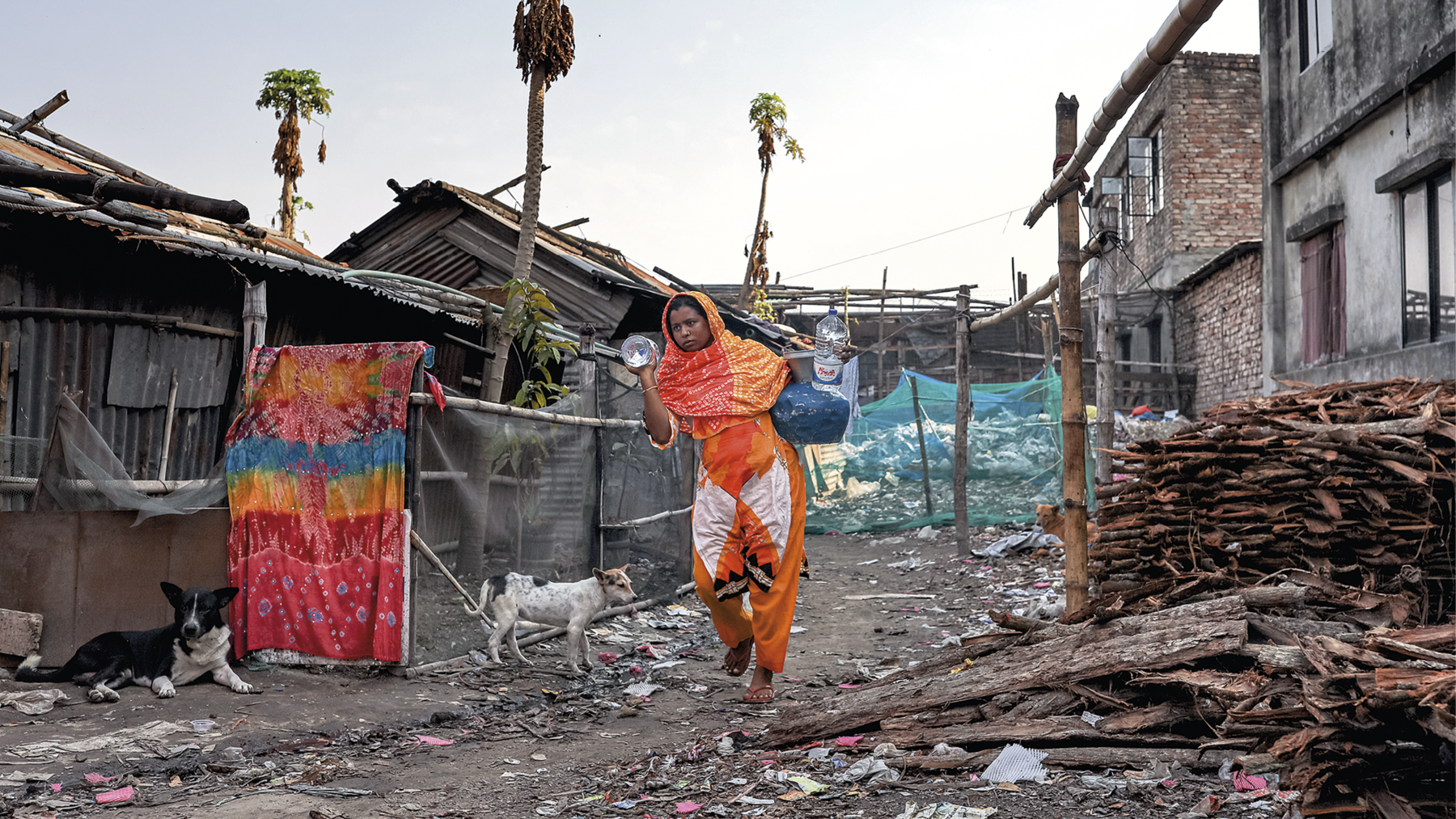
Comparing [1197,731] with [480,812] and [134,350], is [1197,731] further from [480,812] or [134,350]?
[134,350]

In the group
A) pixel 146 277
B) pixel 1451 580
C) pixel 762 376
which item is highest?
pixel 146 277

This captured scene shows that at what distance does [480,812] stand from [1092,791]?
2149mm

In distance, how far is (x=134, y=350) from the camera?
6.98m

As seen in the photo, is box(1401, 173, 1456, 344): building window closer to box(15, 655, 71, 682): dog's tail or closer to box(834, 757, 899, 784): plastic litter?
box(834, 757, 899, 784): plastic litter

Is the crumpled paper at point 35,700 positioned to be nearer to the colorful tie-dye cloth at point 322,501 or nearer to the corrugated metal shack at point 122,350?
the corrugated metal shack at point 122,350

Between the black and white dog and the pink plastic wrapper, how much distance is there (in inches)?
61.2

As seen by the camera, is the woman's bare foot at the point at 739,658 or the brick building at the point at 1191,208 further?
the brick building at the point at 1191,208

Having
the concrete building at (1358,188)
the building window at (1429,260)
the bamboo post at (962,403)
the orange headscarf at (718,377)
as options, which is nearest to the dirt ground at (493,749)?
the orange headscarf at (718,377)

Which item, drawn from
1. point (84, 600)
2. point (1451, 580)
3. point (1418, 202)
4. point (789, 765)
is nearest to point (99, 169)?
point (84, 600)

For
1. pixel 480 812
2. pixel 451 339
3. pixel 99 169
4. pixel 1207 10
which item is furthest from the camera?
pixel 451 339

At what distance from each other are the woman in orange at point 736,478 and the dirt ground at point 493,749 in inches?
17.7

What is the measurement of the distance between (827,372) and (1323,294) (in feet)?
27.4

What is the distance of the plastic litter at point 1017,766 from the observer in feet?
11.4

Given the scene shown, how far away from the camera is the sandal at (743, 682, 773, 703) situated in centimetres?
523
